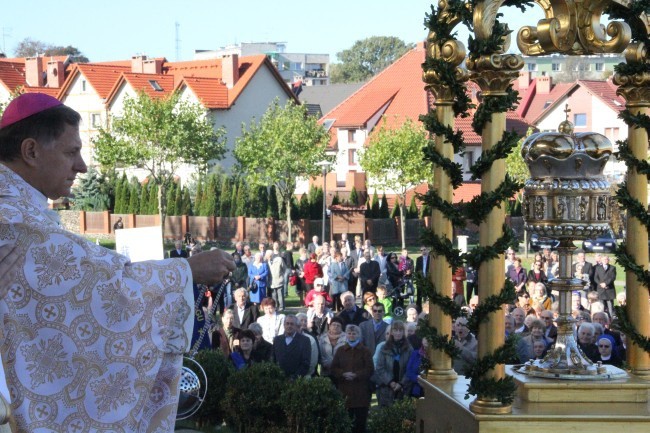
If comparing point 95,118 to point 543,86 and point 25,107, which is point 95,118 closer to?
point 543,86

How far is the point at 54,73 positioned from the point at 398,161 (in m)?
33.6

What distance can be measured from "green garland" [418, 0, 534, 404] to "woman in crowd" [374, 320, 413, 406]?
240 inches

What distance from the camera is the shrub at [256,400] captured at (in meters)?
11.3

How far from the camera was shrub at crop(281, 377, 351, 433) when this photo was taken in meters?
10.8

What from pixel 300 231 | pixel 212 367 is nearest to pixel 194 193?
pixel 300 231

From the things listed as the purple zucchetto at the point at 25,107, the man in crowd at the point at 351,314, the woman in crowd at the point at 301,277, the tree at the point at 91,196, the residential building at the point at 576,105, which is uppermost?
the residential building at the point at 576,105

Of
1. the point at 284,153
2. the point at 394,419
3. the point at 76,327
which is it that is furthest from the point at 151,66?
the point at 76,327

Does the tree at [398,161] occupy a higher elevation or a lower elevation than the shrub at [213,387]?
higher

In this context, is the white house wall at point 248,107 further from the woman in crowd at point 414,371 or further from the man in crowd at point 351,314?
the woman in crowd at point 414,371

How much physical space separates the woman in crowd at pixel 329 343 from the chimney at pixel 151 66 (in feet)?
194

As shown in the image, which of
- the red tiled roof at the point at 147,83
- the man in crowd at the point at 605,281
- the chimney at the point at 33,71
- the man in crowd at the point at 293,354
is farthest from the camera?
the chimney at the point at 33,71

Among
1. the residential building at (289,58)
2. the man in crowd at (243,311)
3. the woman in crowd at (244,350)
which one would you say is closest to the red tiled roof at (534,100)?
the residential building at (289,58)

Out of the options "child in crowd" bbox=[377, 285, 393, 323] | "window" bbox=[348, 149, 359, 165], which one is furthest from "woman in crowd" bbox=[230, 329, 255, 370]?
"window" bbox=[348, 149, 359, 165]

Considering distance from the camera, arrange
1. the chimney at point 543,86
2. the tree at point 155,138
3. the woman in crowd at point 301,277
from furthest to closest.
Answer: the chimney at point 543,86
the tree at point 155,138
the woman in crowd at point 301,277
